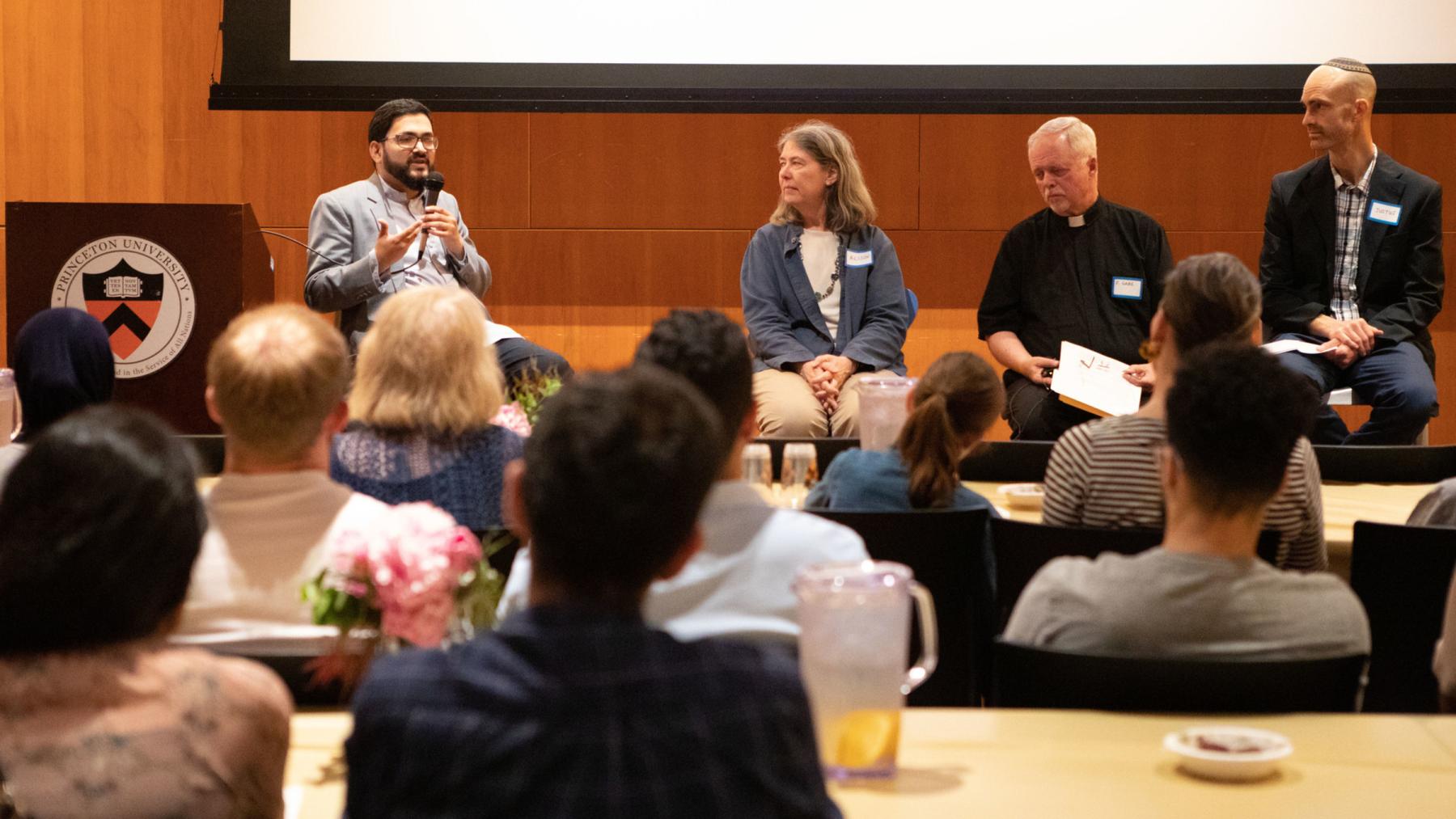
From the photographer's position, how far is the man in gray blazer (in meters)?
4.91

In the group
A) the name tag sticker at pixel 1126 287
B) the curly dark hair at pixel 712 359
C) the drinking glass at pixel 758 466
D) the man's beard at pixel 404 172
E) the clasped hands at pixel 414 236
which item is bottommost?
the drinking glass at pixel 758 466

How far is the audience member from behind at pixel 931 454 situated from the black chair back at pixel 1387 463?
1695 mm

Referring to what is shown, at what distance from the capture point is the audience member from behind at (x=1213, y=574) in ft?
5.62

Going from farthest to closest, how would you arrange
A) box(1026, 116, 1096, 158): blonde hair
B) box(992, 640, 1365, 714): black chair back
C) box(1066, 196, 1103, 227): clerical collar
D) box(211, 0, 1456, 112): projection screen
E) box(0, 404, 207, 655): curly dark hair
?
1. box(211, 0, 1456, 112): projection screen
2. box(1066, 196, 1103, 227): clerical collar
3. box(1026, 116, 1096, 158): blonde hair
4. box(992, 640, 1365, 714): black chair back
5. box(0, 404, 207, 655): curly dark hair

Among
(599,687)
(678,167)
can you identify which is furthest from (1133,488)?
(678,167)

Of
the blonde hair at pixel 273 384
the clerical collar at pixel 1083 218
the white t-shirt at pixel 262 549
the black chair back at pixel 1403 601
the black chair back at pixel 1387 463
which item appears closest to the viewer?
the white t-shirt at pixel 262 549

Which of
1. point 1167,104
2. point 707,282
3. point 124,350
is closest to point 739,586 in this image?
point 124,350

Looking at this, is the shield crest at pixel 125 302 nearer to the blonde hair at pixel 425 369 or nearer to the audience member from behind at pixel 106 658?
the blonde hair at pixel 425 369

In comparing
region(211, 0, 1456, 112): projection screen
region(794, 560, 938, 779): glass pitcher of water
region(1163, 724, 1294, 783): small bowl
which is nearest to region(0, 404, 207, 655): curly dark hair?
region(794, 560, 938, 779): glass pitcher of water

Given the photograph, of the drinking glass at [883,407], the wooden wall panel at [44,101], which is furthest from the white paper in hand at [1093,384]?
the wooden wall panel at [44,101]

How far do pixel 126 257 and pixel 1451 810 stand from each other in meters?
4.71

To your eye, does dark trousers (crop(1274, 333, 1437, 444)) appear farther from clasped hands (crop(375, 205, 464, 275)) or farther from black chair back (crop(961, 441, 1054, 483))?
clasped hands (crop(375, 205, 464, 275))

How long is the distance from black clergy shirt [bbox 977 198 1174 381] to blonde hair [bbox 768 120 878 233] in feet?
1.78

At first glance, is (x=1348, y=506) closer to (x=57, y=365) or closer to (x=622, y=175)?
(x=57, y=365)
